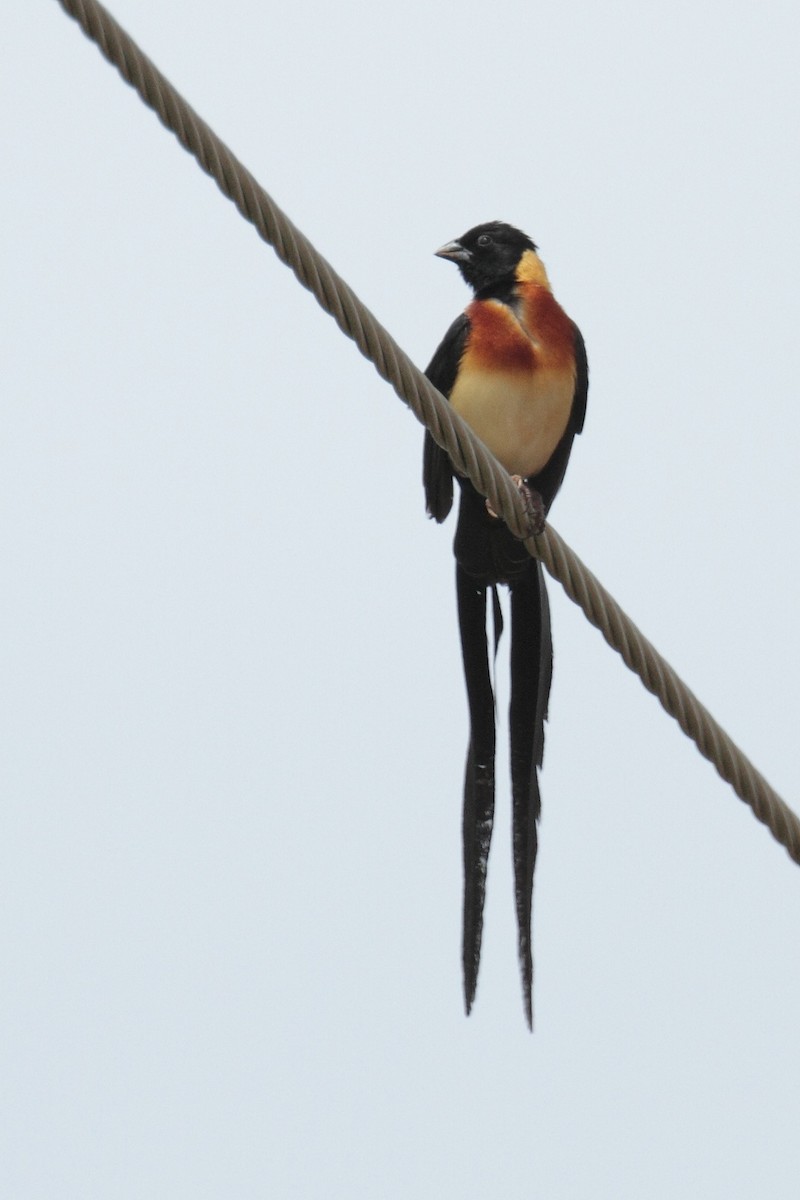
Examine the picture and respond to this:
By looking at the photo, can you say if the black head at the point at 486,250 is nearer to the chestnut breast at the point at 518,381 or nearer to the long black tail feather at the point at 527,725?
the chestnut breast at the point at 518,381

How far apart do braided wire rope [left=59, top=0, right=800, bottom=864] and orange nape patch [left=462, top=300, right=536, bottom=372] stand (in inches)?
37.1

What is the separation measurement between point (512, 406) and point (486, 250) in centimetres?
68

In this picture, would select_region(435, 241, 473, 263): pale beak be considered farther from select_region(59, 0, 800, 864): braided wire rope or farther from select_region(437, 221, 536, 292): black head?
select_region(59, 0, 800, 864): braided wire rope

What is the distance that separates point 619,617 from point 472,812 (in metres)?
0.76

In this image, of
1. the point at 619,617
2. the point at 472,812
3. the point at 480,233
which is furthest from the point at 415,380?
the point at 480,233

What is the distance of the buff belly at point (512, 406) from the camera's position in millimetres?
3922

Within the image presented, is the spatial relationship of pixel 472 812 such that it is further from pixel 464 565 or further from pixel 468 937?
pixel 464 565

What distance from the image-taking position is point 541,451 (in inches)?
160

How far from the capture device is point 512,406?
12.9 ft

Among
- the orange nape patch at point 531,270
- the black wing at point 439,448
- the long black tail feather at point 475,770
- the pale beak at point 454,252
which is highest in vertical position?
the pale beak at point 454,252

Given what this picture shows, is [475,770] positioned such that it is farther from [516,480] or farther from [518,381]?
[518,381]

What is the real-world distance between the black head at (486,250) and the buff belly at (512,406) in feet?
1.58

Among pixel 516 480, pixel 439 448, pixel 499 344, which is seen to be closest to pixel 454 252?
pixel 499 344

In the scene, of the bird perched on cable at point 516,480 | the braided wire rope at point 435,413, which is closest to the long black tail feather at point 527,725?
the bird perched on cable at point 516,480
